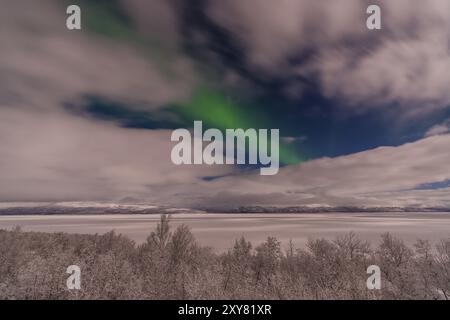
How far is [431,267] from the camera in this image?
36.2 m

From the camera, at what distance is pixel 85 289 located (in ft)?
56.9

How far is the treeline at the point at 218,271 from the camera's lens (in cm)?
1816

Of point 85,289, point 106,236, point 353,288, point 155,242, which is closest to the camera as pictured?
point 85,289

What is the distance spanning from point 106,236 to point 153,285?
155 ft

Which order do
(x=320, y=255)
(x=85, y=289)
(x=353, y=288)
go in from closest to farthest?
(x=85, y=289) → (x=353, y=288) → (x=320, y=255)

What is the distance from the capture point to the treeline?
18156mm

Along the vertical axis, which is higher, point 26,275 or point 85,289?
point 85,289

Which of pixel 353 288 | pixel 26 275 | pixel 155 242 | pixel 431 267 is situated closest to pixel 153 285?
pixel 26 275

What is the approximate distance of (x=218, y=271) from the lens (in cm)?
2392

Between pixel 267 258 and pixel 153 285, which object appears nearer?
pixel 153 285
